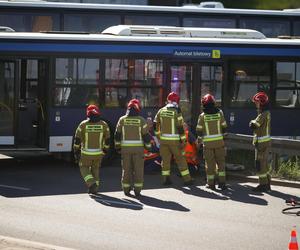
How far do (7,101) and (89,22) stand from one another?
3.95 metres

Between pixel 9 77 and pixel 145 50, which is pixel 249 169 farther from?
pixel 9 77

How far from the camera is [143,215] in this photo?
11.8 meters

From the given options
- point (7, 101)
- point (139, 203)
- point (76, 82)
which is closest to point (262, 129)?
point (139, 203)

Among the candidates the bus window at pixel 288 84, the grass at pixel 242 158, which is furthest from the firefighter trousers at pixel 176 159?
the bus window at pixel 288 84

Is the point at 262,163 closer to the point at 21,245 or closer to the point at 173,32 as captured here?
the point at 173,32

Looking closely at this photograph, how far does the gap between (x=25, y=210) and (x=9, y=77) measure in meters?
5.70

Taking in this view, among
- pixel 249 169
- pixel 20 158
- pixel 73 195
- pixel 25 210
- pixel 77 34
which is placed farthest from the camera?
pixel 20 158

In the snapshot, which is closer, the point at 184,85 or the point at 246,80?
the point at 184,85

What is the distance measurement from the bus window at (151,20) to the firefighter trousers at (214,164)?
6.81 m

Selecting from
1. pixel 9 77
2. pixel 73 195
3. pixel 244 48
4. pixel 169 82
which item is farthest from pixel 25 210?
pixel 244 48

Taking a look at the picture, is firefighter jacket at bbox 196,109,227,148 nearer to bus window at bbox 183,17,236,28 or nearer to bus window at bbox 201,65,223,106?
bus window at bbox 201,65,223,106

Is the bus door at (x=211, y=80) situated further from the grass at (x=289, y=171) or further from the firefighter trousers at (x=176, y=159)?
the firefighter trousers at (x=176, y=159)

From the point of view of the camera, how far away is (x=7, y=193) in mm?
13695

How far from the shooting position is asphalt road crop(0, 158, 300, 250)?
10023mm
